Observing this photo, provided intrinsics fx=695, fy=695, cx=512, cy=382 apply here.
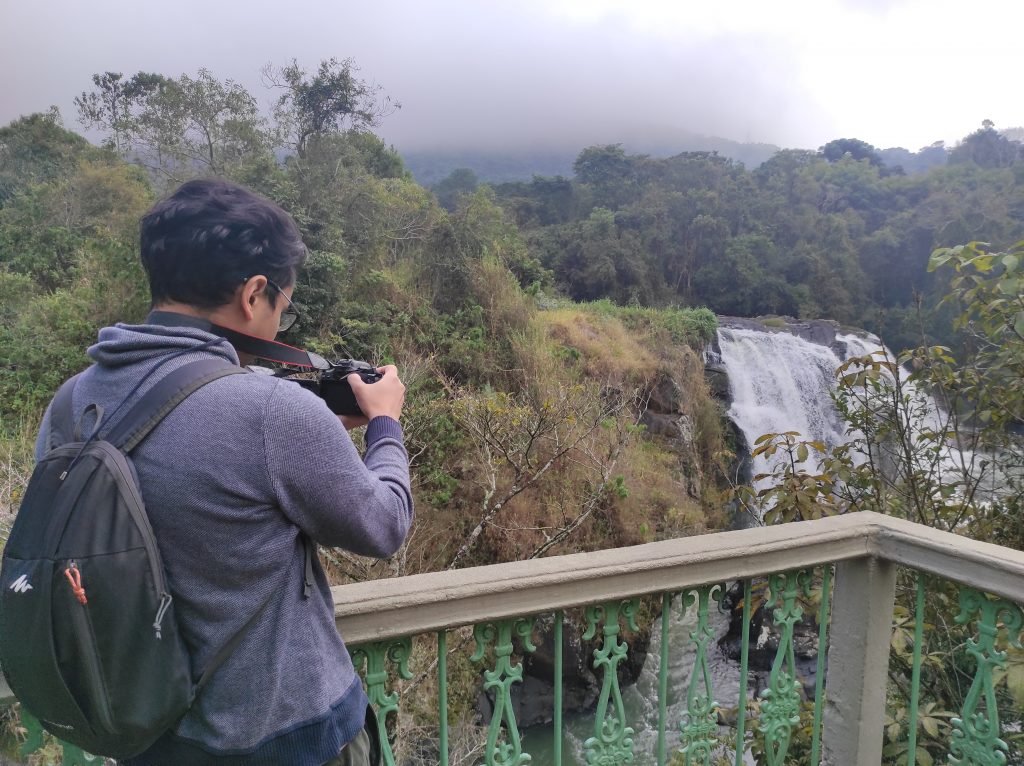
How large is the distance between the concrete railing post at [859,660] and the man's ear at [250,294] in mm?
1503

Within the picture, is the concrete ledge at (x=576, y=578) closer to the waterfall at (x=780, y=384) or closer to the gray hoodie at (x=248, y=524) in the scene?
the gray hoodie at (x=248, y=524)

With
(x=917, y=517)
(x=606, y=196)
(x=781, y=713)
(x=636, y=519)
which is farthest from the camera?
(x=606, y=196)

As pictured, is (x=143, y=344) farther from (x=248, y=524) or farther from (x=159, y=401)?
(x=248, y=524)

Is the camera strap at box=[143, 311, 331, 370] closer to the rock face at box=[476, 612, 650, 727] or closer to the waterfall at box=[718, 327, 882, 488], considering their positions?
the rock face at box=[476, 612, 650, 727]

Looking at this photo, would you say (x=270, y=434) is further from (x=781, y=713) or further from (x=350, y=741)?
(x=781, y=713)

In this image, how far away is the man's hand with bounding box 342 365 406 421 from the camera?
105 centimetres

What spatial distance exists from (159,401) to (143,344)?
0.30ft

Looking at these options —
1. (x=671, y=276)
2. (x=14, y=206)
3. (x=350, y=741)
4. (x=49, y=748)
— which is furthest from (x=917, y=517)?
(x=671, y=276)

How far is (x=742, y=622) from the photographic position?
5.51 feet

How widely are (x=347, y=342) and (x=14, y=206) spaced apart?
600 centimetres

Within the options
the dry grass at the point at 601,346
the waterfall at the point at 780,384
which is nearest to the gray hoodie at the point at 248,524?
the dry grass at the point at 601,346

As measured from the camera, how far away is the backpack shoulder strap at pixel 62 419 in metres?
0.87

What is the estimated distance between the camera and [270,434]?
841 millimetres

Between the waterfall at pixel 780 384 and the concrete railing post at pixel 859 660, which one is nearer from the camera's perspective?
the concrete railing post at pixel 859 660
